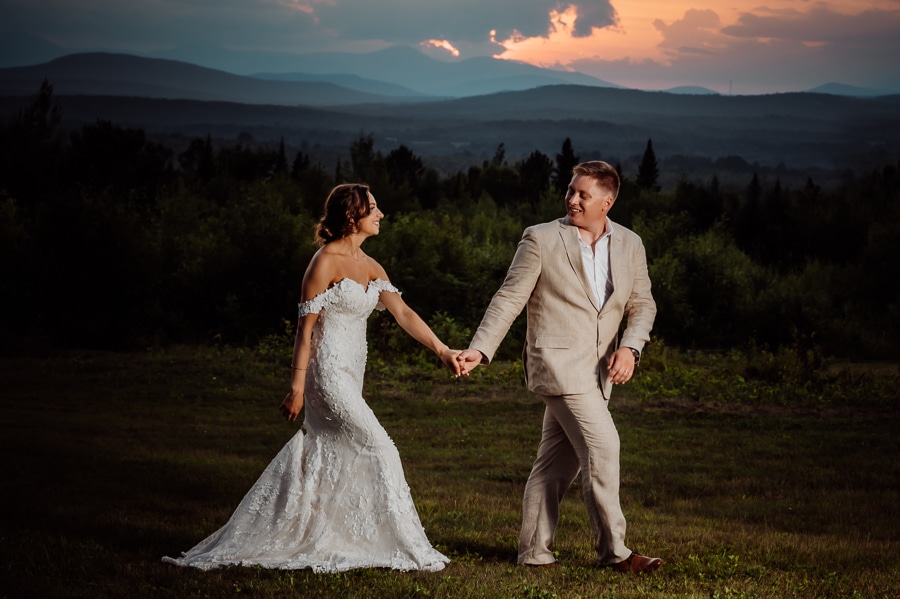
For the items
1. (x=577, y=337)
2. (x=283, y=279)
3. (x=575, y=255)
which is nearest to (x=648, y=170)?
(x=283, y=279)

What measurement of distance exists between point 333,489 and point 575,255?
6.95 ft

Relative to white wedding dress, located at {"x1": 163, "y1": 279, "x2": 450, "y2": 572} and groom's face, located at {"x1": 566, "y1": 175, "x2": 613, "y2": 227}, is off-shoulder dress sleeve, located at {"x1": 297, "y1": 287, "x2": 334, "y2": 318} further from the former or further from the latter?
groom's face, located at {"x1": 566, "y1": 175, "x2": 613, "y2": 227}

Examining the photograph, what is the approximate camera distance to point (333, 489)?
6371 millimetres

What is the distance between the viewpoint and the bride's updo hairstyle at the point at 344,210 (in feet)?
21.0

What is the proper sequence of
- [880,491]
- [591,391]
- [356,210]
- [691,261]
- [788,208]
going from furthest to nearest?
[788,208], [691,261], [880,491], [356,210], [591,391]

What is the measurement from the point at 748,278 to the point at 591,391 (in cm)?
3125

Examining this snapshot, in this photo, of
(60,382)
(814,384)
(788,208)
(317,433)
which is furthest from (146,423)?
(788,208)

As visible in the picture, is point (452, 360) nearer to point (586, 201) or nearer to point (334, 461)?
point (334, 461)

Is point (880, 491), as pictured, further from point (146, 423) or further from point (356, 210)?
point (146, 423)

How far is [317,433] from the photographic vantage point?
21.4 ft

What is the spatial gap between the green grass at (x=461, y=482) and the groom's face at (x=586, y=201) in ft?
6.96

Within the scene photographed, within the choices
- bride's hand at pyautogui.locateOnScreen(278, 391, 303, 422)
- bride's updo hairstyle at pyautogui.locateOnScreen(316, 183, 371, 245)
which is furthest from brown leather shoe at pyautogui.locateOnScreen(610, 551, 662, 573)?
bride's updo hairstyle at pyautogui.locateOnScreen(316, 183, 371, 245)

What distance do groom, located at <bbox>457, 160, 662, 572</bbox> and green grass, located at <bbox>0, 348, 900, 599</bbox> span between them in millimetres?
517

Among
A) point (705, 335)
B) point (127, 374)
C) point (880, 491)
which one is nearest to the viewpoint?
point (880, 491)
